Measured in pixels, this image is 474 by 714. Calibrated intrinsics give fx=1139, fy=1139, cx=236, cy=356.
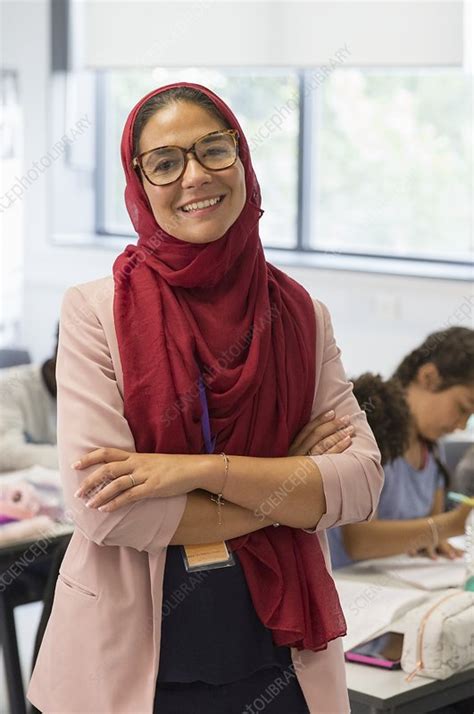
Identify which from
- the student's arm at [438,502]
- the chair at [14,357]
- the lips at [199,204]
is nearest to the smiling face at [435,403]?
the student's arm at [438,502]

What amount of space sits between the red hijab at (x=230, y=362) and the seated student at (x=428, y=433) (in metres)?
1.22

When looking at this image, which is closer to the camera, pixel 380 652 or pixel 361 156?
pixel 380 652

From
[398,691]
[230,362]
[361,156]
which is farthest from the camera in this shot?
[361,156]

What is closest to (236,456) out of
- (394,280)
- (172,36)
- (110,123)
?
(394,280)

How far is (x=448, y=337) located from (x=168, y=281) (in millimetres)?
1531

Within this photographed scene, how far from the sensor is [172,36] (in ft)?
18.9

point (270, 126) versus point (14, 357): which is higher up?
point (270, 126)

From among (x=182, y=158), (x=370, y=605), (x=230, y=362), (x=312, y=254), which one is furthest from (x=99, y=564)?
(x=312, y=254)

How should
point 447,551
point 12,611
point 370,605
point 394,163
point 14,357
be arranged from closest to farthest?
point 370,605 < point 447,551 < point 12,611 < point 14,357 < point 394,163

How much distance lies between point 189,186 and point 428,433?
5.38ft

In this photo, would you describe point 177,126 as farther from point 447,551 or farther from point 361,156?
point 361,156

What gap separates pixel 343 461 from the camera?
69.1 inches

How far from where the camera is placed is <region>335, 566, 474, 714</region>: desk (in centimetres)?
214

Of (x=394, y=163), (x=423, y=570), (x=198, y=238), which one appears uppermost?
(x=394, y=163)
